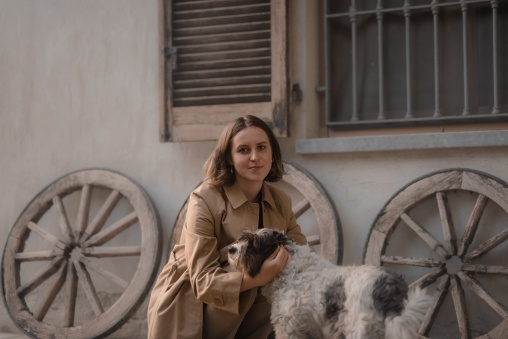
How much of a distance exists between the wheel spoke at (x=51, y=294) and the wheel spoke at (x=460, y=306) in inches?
94.1

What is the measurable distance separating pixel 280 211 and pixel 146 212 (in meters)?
1.73

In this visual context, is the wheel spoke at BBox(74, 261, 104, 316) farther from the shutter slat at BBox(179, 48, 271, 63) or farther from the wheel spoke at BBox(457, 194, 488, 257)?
the wheel spoke at BBox(457, 194, 488, 257)

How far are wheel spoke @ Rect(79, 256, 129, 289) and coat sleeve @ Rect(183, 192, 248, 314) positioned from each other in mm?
1874

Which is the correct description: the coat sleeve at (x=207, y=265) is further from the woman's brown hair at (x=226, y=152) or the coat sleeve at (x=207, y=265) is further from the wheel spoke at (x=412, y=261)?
the wheel spoke at (x=412, y=261)

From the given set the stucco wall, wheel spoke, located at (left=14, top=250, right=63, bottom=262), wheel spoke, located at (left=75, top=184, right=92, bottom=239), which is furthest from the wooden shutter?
wheel spoke, located at (left=14, top=250, right=63, bottom=262)

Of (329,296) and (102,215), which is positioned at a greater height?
Answer: (102,215)

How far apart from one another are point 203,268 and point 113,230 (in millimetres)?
2095

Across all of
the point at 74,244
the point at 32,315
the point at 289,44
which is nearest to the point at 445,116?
the point at 289,44

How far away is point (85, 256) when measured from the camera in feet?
16.4

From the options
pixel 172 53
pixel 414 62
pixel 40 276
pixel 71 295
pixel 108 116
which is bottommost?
pixel 71 295

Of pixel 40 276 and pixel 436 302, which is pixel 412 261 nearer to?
pixel 436 302

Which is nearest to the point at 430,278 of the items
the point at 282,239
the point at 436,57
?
the point at 436,57

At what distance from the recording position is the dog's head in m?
2.82

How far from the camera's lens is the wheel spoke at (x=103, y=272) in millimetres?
4852
